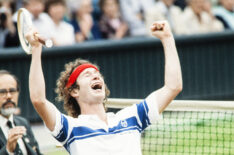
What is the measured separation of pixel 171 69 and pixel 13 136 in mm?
1605

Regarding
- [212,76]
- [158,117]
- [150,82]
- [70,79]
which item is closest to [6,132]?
[70,79]

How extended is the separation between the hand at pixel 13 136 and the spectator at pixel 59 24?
21.7 feet

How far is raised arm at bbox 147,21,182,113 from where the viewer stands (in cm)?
527

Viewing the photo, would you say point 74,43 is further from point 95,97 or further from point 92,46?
point 95,97

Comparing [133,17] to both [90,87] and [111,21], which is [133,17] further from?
[90,87]

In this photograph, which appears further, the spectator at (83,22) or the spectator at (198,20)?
the spectator at (198,20)

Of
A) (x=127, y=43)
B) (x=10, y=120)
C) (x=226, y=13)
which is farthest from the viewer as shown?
(x=226, y=13)

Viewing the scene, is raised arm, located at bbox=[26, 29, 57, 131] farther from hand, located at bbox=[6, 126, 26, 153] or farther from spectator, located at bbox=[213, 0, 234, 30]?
spectator, located at bbox=[213, 0, 234, 30]

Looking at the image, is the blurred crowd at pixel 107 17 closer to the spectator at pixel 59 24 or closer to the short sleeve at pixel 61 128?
the spectator at pixel 59 24

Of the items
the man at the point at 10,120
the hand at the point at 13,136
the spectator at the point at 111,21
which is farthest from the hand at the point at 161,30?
the spectator at the point at 111,21

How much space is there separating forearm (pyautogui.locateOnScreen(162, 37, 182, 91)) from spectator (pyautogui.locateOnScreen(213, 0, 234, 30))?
401 inches

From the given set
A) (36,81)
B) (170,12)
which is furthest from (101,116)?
(170,12)

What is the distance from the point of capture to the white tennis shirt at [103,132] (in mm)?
5129

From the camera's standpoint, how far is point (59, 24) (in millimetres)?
12555
